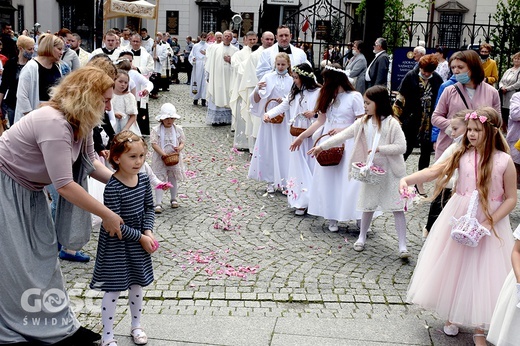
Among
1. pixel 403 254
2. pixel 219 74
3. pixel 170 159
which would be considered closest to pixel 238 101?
pixel 219 74

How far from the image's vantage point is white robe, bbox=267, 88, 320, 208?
8.55 meters

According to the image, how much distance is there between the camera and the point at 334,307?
5500 mm

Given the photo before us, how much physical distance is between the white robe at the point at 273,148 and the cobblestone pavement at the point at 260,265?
265 mm

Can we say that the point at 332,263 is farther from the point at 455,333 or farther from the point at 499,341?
the point at 499,341

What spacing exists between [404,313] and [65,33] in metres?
11.3

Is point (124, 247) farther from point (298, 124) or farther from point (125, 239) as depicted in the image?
point (298, 124)

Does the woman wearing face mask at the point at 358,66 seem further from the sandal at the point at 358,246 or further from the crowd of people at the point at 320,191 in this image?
the sandal at the point at 358,246

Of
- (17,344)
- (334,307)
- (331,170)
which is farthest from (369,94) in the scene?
(17,344)

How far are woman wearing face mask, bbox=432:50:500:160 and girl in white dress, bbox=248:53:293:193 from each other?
2431 mm

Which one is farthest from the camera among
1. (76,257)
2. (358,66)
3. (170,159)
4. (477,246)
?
(358,66)

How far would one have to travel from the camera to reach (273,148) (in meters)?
9.69

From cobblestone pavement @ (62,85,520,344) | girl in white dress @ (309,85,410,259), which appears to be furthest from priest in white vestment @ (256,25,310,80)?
girl in white dress @ (309,85,410,259)

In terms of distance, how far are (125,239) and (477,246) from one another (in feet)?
7.69

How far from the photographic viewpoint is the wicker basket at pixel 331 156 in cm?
762
